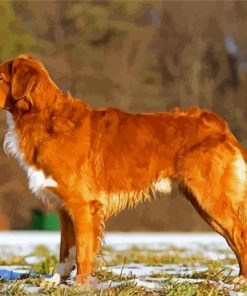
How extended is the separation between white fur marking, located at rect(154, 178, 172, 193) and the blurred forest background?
59.4 ft

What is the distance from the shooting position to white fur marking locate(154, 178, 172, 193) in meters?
6.38

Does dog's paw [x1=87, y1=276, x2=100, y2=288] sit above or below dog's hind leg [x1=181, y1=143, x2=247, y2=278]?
below

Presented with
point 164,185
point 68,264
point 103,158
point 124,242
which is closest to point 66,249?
point 68,264

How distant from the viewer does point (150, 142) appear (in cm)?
634

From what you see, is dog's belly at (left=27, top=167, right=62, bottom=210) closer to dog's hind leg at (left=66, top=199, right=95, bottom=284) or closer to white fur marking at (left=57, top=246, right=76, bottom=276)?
Result: dog's hind leg at (left=66, top=199, right=95, bottom=284)

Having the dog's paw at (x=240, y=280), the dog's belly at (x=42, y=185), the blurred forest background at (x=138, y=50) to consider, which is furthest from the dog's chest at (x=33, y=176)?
the blurred forest background at (x=138, y=50)

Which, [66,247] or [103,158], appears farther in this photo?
[66,247]

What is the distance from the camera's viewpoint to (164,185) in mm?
6391

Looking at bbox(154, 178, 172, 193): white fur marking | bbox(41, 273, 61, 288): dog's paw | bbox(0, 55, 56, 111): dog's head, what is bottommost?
bbox(41, 273, 61, 288): dog's paw

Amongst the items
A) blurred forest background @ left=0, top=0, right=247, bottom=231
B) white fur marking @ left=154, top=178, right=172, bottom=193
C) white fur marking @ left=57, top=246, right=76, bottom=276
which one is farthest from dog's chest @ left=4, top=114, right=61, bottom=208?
blurred forest background @ left=0, top=0, right=247, bottom=231

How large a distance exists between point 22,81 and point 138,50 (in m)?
22.0

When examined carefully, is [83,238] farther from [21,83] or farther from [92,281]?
[21,83]

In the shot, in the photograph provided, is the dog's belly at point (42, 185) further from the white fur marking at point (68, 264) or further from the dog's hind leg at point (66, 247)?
the white fur marking at point (68, 264)

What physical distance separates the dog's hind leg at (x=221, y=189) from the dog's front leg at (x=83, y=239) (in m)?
1.01
